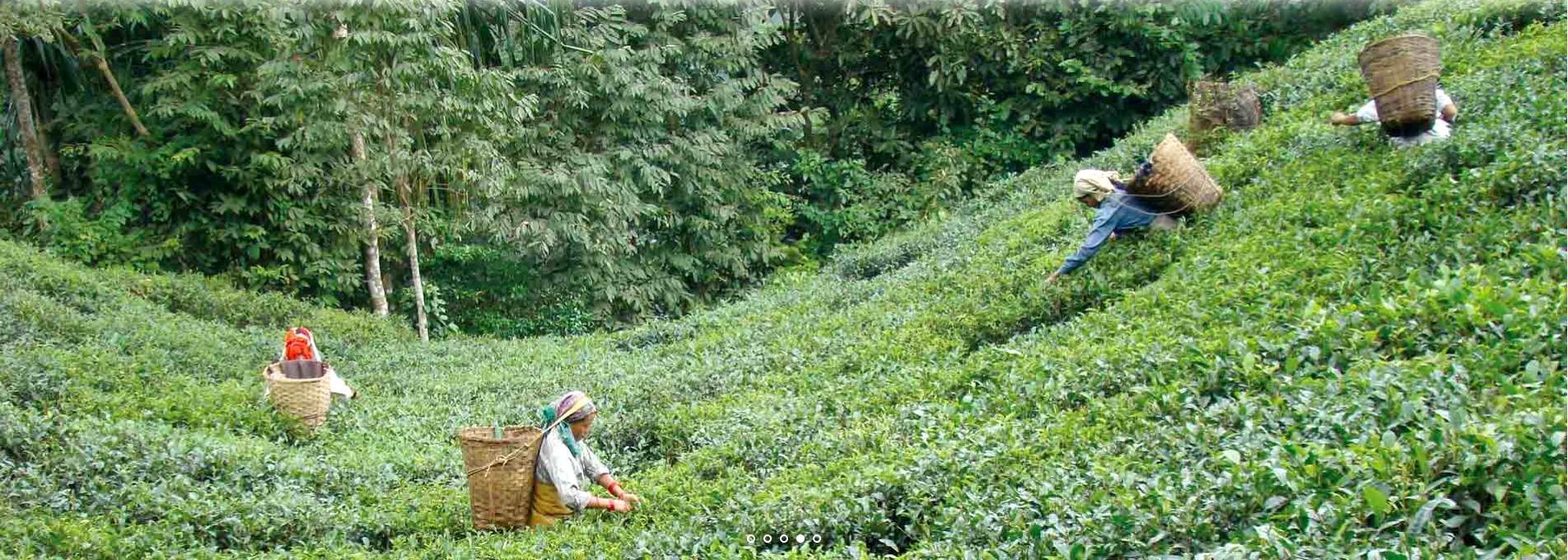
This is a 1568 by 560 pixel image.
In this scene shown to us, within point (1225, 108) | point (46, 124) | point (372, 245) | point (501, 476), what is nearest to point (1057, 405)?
point (501, 476)

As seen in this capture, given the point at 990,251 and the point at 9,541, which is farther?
the point at 990,251

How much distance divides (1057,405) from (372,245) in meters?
11.4

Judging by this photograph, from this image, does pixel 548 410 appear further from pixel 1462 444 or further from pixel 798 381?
pixel 1462 444

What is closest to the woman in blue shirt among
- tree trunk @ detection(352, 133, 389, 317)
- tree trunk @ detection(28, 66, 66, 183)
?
tree trunk @ detection(352, 133, 389, 317)

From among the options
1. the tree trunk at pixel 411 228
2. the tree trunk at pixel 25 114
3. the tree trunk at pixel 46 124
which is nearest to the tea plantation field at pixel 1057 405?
the tree trunk at pixel 411 228

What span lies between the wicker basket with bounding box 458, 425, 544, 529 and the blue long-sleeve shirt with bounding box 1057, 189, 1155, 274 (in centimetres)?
406

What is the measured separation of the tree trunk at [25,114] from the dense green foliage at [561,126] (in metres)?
0.27

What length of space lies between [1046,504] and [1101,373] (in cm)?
160

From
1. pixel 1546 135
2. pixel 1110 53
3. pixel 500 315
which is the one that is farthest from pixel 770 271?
pixel 1546 135

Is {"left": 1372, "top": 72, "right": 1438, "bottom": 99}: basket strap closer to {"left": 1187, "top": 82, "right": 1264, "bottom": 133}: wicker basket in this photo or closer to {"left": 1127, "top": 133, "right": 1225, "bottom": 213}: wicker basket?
{"left": 1127, "top": 133, "right": 1225, "bottom": 213}: wicker basket

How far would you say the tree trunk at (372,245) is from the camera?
1417 centimetres

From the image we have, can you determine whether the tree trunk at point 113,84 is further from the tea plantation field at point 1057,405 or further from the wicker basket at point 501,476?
the wicker basket at point 501,476

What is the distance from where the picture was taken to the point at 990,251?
1056 cm

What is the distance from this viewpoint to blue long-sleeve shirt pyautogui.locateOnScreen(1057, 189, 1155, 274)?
809 centimetres
